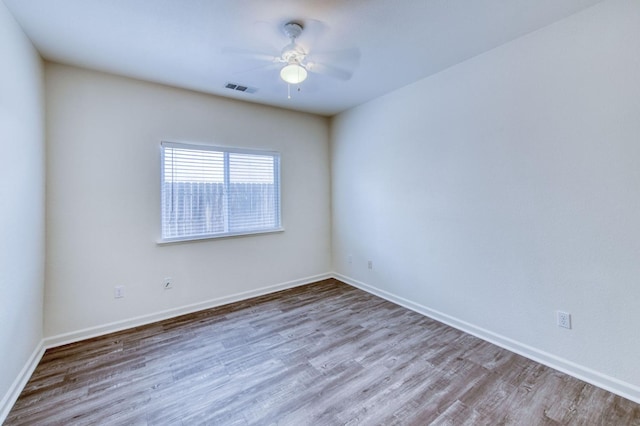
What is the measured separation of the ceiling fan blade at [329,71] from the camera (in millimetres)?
2604

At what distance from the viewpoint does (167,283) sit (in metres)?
3.02

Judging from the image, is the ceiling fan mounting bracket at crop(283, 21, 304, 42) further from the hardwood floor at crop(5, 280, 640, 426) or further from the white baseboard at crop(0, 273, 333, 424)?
the white baseboard at crop(0, 273, 333, 424)

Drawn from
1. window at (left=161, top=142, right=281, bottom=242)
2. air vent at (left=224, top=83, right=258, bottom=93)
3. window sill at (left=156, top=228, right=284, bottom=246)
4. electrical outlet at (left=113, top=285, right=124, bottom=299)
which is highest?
air vent at (left=224, top=83, right=258, bottom=93)

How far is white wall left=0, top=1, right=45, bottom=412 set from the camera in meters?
1.72

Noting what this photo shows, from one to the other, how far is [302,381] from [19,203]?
2.39 meters

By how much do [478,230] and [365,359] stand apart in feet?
5.09

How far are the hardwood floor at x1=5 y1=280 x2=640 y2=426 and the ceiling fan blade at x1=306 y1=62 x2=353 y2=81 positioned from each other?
260cm

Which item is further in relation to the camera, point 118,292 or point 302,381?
point 118,292

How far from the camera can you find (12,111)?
5.99ft

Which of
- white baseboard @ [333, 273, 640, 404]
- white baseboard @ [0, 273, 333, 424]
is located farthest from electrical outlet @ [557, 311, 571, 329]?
white baseboard @ [0, 273, 333, 424]

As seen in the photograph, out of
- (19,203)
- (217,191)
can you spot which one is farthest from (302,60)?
(19,203)

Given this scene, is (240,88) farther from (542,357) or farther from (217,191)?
(542,357)

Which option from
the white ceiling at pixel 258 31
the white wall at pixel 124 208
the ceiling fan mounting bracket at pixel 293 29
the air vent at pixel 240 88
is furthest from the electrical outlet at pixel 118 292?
the ceiling fan mounting bracket at pixel 293 29

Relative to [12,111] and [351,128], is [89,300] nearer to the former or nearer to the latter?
[12,111]
